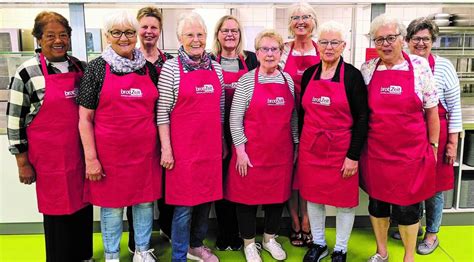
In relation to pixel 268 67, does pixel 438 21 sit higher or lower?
higher

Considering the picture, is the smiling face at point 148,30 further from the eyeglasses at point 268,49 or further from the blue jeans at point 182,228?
the blue jeans at point 182,228

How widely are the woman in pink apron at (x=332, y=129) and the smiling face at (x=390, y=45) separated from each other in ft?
0.53

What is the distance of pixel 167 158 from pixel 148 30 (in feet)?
2.43

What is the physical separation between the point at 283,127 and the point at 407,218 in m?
0.83

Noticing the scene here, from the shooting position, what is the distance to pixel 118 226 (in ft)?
6.93

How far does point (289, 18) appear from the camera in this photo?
2.42 m

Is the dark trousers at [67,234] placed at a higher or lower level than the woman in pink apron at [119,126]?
lower

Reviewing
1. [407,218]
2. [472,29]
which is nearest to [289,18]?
[407,218]

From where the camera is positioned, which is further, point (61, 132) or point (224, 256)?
point (224, 256)

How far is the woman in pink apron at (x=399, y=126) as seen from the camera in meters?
2.00

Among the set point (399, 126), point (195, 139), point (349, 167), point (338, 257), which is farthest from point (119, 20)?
point (338, 257)

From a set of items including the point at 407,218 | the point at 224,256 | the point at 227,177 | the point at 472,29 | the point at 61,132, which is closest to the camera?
the point at 61,132

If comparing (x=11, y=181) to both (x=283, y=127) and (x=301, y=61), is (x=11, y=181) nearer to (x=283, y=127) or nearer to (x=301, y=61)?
(x=283, y=127)

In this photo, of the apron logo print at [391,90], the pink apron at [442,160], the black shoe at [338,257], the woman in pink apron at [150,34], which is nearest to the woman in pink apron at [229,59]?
the woman in pink apron at [150,34]
